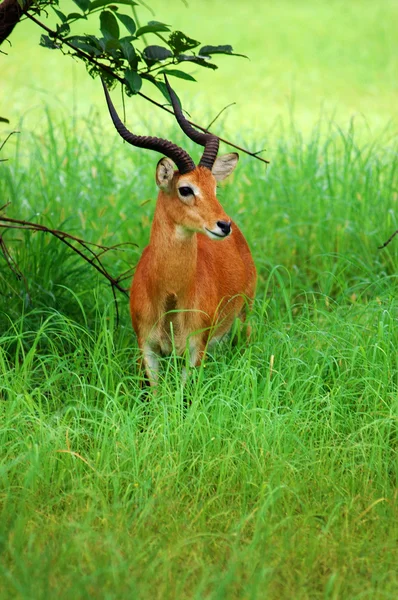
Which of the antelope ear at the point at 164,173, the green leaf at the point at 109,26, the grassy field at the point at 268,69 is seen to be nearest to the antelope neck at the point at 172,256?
the antelope ear at the point at 164,173

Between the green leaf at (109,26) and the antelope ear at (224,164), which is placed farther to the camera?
the antelope ear at (224,164)

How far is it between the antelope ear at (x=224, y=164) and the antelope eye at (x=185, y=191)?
331 millimetres

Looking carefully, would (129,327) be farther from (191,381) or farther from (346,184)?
(346,184)

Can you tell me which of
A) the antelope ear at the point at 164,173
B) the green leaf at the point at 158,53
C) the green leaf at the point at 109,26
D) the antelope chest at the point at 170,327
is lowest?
the antelope chest at the point at 170,327

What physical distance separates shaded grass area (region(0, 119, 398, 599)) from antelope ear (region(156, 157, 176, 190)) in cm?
78

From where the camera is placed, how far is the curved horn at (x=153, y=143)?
4.46 meters

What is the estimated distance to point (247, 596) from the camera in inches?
117

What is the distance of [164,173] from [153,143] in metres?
0.18

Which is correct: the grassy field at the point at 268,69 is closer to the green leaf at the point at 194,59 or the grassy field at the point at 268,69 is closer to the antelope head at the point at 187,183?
the antelope head at the point at 187,183

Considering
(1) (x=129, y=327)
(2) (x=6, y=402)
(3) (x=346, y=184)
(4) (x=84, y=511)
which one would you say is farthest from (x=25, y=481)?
(3) (x=346, y=184)

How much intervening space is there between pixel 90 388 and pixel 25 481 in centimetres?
103

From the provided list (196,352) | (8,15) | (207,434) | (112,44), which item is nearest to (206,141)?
(112,44)

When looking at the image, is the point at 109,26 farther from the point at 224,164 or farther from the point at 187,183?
the point at 224,164

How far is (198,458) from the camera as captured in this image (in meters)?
3.99
